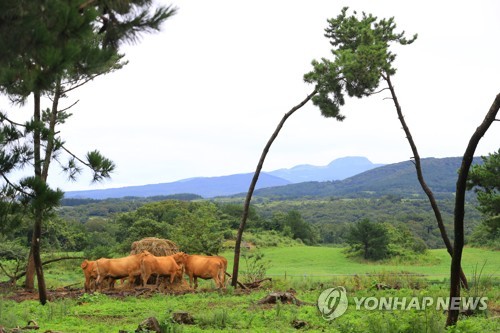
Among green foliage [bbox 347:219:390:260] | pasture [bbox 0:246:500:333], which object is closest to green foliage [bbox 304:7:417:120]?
pasture [bbox 0:246:500:333]

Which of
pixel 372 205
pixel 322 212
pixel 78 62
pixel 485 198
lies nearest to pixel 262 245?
pixel 485 198

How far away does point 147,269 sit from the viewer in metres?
17.2

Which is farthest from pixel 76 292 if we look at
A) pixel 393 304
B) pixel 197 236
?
pixel 197 236

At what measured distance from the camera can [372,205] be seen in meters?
136

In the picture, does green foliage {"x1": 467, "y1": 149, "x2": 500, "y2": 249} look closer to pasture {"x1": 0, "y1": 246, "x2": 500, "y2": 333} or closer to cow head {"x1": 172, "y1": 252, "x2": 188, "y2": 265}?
pasture {"x1": 0, "y1": 246, "x2": 500, "y2": 333}

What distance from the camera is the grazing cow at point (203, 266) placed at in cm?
1788

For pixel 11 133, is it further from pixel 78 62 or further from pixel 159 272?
pixel 159 272

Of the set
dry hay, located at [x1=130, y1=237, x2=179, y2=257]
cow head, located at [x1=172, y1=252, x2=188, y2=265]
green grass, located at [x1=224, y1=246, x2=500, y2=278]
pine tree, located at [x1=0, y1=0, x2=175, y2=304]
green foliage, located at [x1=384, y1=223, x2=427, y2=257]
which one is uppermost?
pine tree, located at [x1=0, y1=0, x2=175, y2=304]

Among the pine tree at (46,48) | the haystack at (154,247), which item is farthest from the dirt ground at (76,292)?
the pine tree at (46,48)

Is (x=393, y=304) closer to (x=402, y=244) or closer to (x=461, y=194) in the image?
(x=461, y=194)

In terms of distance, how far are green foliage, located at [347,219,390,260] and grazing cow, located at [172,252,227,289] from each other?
70.8ft

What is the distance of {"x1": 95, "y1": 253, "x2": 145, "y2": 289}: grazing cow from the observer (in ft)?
55.6

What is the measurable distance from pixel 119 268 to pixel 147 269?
877 millimetres

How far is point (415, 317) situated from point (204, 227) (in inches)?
796
